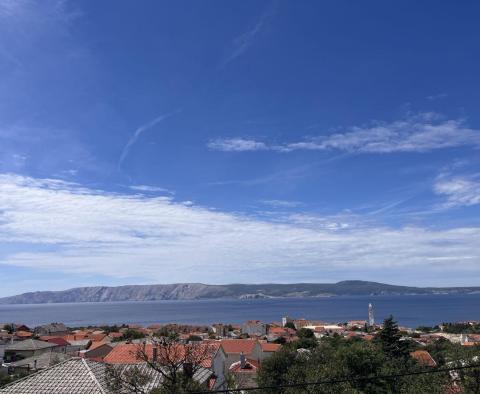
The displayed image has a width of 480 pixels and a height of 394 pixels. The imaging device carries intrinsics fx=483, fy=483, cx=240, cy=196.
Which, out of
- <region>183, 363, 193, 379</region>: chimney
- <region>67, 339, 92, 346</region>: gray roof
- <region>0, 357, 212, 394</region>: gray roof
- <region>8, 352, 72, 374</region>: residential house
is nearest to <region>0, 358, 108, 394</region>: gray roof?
<region>0, 357, 212, 394</region>: gray roof

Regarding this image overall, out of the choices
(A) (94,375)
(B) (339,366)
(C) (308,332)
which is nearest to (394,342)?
(B) (339,366)

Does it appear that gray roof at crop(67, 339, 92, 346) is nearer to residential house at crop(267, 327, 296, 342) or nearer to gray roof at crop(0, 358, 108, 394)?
residential house at crop(267, 327, 296, 342)

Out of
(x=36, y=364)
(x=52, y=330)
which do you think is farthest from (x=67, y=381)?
(x=52, y=330)

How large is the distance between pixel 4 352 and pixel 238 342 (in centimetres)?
2771

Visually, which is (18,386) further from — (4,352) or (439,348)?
(439,348)

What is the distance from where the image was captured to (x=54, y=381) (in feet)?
70.1

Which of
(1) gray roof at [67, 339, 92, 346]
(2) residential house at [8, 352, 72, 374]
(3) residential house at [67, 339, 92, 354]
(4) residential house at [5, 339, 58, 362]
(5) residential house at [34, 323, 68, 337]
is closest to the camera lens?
(2) residential house at [8, 352, 72, 374]

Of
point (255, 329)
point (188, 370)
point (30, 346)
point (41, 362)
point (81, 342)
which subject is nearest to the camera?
point (188, 370)

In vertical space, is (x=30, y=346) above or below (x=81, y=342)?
above

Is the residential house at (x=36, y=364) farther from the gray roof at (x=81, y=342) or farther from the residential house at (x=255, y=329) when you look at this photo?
the residential house at (x=255, y=329)

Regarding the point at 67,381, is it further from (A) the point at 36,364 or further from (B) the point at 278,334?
(B) the point at 278,334

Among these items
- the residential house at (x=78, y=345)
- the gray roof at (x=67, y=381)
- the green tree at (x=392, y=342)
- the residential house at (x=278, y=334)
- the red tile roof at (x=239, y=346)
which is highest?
the gray roof at (x=67, y=381)

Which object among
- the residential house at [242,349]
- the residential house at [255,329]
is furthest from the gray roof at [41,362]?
the residential house at [255,329]

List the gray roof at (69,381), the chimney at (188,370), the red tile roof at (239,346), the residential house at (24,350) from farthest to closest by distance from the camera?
the residential house at (24,350) → the red tile roof at (239,346) → the gray roof at (69,381) → the chimney at (188,370)
